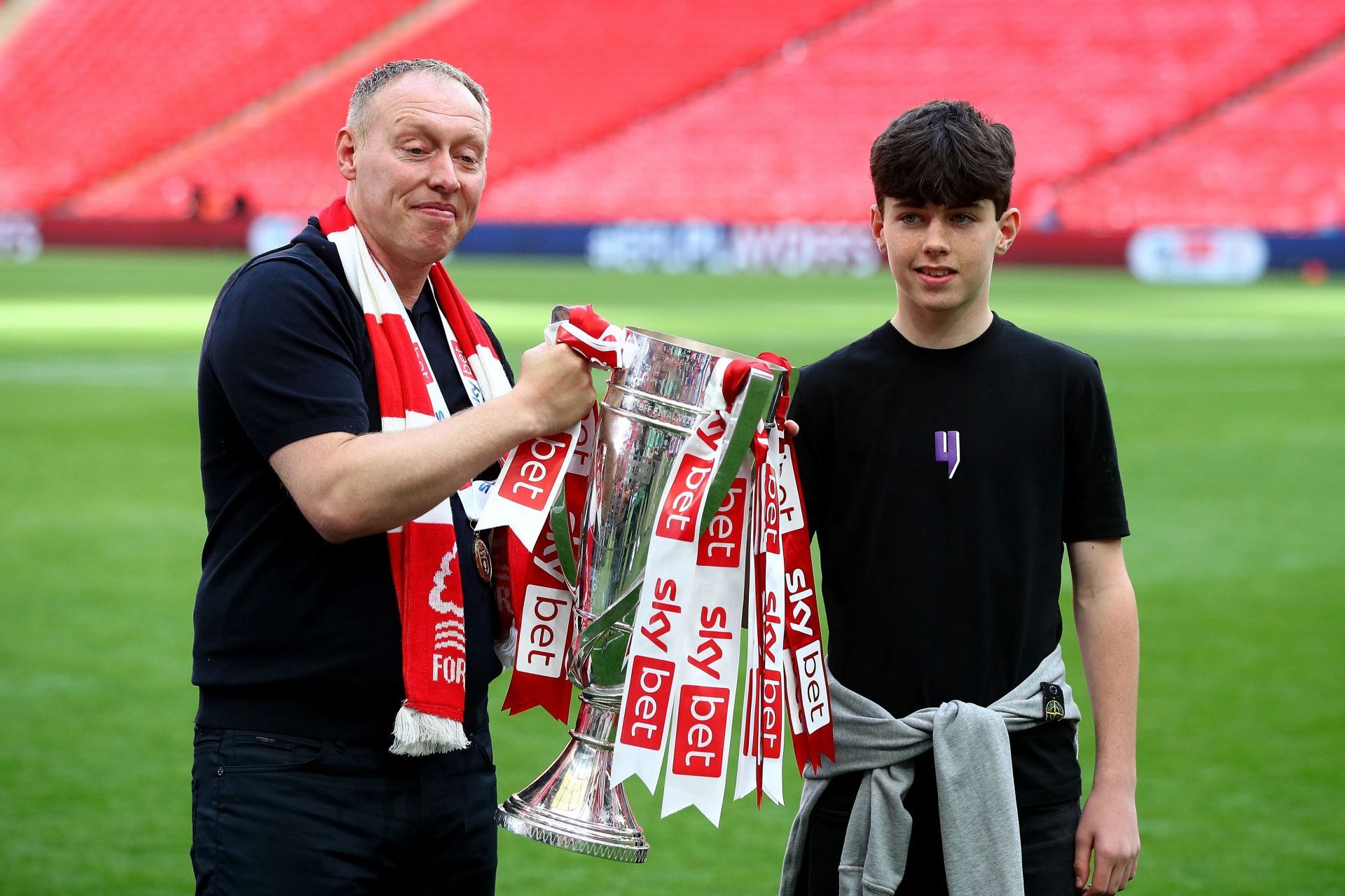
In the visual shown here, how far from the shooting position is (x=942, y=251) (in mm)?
2342

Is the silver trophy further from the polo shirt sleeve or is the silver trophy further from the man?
the polo shirt sleeve

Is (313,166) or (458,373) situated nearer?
(458,373)

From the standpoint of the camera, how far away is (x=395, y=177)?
2.42 metres

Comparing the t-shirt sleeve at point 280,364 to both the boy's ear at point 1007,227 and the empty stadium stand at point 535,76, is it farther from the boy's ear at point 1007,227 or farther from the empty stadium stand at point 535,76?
the empty stadium stand at point 535,76

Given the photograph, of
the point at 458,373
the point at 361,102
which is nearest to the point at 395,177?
the point at 361,102

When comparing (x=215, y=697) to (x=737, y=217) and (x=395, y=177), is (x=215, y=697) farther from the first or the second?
(x=737, y=217)

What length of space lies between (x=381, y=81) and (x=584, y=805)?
115 cm

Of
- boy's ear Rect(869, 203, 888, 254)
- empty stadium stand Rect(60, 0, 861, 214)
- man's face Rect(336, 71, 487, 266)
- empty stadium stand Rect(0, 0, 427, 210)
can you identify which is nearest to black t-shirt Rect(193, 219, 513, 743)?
man's face Rect(336, 71, 487, 266)

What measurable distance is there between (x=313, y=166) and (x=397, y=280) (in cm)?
3506

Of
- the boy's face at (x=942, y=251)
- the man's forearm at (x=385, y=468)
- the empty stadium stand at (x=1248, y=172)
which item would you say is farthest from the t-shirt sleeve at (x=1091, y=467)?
the empty stadium stand at (x=1248, y=172)

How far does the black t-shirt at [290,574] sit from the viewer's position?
2.26 m

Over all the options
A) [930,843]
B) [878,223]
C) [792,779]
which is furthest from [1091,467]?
[792,779]

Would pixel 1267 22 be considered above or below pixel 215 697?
above

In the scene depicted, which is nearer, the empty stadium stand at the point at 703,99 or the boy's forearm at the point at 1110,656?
the boy's forearm at the point at 1110,656
